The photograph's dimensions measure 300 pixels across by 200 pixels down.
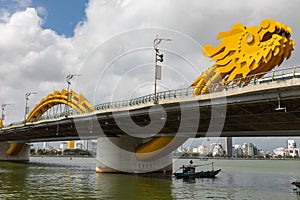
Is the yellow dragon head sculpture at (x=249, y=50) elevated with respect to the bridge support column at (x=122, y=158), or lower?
elevated

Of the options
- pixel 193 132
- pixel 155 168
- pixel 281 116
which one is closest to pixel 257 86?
pixel 281 116

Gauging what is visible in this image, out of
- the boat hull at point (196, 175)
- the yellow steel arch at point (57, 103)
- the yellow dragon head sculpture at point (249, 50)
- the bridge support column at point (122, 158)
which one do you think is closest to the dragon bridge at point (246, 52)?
the yellow dragon head sculpture at point (249, 50)

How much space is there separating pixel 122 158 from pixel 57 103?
2267 inches

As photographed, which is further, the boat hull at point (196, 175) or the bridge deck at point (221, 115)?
the boat hull at point (196, 175)

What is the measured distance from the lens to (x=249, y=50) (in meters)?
38.1

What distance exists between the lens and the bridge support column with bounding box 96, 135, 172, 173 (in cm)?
5641

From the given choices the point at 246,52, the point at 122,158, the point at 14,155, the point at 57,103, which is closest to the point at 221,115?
the point at 246,52

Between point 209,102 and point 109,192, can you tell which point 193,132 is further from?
point 109,192

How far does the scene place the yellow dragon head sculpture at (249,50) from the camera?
1411 inches

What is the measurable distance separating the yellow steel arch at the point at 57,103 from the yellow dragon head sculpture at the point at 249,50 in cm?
4878

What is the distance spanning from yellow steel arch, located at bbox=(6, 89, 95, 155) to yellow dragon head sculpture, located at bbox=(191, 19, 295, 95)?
48.8 meters

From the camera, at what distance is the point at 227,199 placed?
2908 cm

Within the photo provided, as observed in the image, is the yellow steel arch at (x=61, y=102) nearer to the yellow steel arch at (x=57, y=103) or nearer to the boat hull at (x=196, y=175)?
the yellow steel arch at (x=57, y=103)

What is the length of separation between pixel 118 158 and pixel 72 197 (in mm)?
27165
